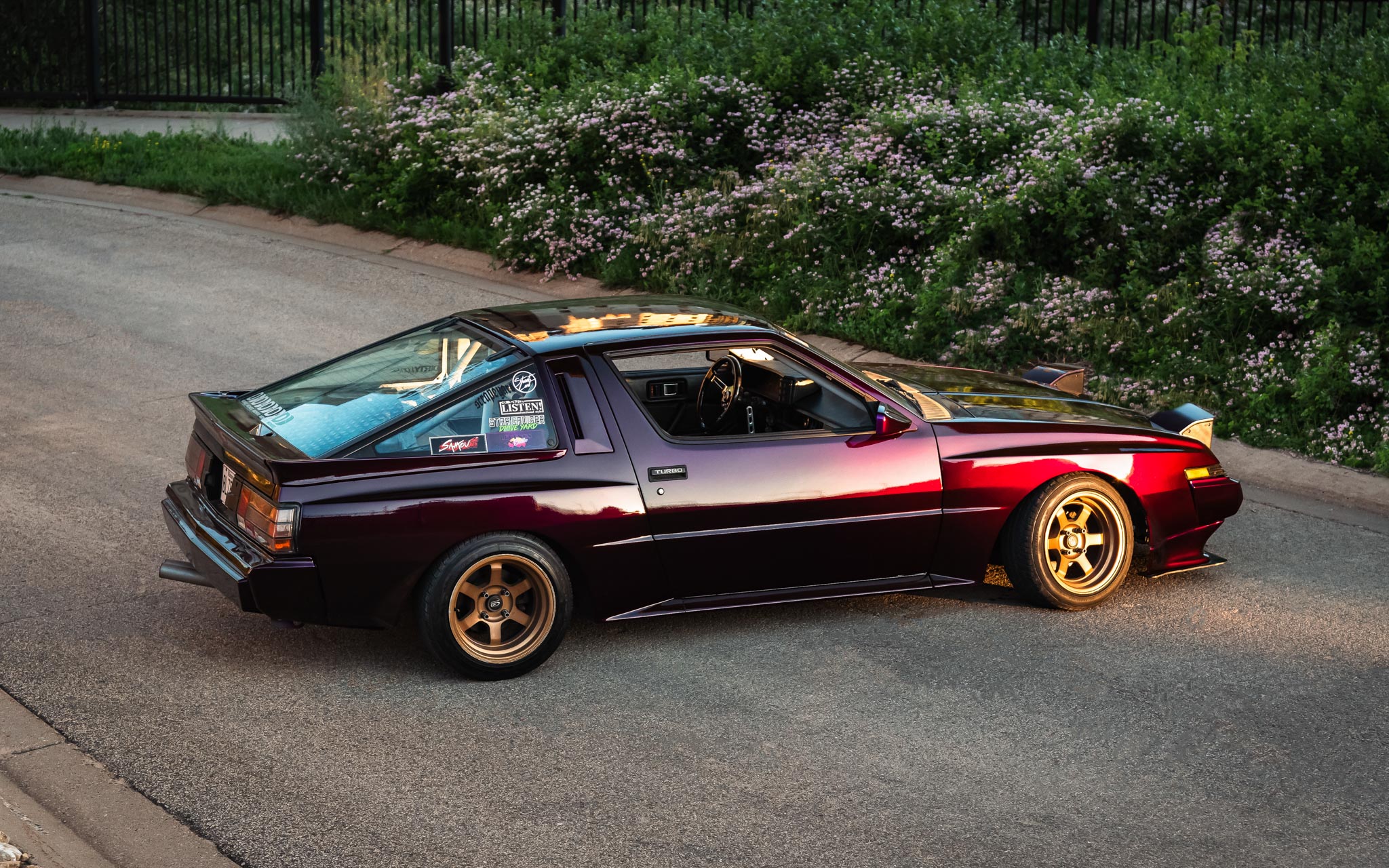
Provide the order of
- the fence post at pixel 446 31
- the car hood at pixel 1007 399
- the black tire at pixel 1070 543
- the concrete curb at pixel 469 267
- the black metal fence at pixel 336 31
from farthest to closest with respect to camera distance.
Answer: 1. the fence post at pixel 446 31
2. the black metal fence at pixel 336 31
3. the concrete curb at pixel 469 267
4. the car hood at pixel 1007 399
5. the black tire at pixel 1070 543

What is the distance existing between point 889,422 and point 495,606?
5.82 feet

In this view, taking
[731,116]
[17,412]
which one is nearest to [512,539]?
[17,412]

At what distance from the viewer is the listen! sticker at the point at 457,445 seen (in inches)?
Answer: 224

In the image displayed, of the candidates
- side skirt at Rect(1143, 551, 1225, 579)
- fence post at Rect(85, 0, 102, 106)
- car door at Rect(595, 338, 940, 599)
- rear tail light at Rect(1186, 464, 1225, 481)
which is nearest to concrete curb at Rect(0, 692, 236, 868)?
car door at Rect(595, 338, 940, 599)

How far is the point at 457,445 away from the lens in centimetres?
573

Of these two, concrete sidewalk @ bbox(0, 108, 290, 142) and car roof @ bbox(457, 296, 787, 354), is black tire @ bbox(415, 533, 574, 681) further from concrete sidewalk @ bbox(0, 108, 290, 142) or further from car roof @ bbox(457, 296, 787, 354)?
concrete sidewalk @ bbox(0, 108, 290, 142)

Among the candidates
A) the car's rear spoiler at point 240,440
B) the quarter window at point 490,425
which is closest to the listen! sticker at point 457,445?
the quarter window at point 490,425

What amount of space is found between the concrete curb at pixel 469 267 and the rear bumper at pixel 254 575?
13.4 ft

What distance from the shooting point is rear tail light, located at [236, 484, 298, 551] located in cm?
542

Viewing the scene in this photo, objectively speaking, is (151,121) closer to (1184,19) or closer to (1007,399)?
(1184,19)

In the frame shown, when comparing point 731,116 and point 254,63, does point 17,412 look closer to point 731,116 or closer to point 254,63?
point 731,116

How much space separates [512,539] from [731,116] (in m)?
8.89

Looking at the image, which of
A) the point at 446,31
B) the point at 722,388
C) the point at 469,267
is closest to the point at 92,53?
the point at 446,31

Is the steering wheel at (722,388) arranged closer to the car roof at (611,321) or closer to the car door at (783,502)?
the car roof at (611,321)
